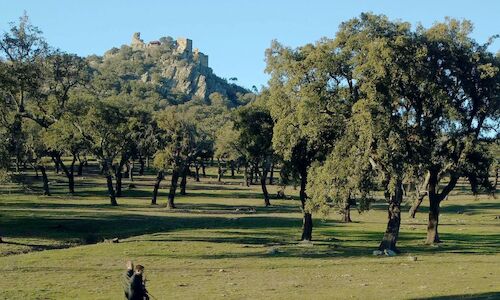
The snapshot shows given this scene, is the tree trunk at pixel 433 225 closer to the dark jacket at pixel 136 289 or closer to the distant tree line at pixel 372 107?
the distant tree line at pixel 372 107

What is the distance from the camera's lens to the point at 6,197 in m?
72.1

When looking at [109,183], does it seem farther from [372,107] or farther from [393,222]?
[372,107]

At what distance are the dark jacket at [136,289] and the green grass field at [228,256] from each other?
4454mm

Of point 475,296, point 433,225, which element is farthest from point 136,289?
point 433,225

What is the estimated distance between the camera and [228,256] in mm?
34000

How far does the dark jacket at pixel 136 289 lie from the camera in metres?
16.4

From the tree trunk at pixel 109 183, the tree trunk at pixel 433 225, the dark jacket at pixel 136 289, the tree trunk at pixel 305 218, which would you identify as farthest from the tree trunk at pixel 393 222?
the tree trunk at pixel 109 183

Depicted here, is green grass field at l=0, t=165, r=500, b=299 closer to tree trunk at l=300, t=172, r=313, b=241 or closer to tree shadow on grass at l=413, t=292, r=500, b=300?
tree shadow on grass at l=413, t=292, r=500, b=300

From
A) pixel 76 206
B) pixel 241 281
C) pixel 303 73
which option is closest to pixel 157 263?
pixel 241 281

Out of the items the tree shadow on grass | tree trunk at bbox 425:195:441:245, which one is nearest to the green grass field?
the tree shadow on grass

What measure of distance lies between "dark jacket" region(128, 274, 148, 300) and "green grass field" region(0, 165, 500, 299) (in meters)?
4.45

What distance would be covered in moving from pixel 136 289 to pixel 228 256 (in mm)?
17847

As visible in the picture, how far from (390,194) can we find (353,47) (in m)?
9.83

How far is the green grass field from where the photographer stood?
22.5 meters
